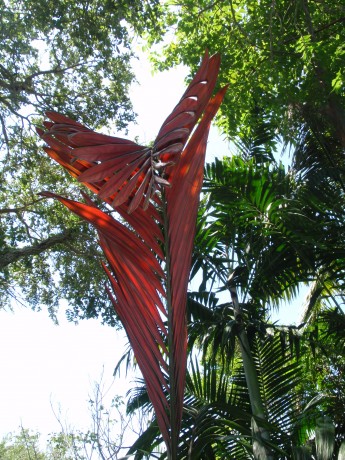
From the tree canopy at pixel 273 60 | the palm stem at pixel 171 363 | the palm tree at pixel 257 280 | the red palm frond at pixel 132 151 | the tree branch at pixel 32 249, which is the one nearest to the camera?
the red palm frond at pixel 132 151

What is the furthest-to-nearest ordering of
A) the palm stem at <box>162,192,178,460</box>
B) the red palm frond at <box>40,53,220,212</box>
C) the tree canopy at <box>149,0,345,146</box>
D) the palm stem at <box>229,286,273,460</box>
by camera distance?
the tree canopy at <box>149,0,345,146</box> → the palm stem at <box>229,286,273,460</box> → the palm stem at <box>162,192,178,460</box> → the red palm frond at <box>40,53,220,212</box>

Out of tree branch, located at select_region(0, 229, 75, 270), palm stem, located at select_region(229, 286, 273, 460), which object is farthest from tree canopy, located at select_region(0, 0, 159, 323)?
palm stem, located at select_region(229, 286, 273, 460)

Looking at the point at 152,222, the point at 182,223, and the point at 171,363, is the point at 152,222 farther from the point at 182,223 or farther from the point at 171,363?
the point at 171,363

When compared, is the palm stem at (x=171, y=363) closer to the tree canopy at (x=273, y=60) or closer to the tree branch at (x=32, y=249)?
the tree canopy at (x=273, y=60)

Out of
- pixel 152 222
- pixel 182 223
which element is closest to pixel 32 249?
pixel 152 222

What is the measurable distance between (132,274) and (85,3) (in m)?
4.91

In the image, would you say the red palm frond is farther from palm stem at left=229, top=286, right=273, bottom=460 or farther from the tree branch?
the tree branch

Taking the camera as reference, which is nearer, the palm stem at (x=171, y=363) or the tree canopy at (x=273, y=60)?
the palm stem at (x=171, y=363)

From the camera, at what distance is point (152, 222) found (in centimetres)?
275

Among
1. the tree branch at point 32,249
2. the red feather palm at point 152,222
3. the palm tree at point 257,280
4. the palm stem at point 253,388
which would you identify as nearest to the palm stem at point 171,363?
the red feather palm at point 152,222

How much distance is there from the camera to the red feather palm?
242 centimetres

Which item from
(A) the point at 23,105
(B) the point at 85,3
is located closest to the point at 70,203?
(B) the point at 85,3

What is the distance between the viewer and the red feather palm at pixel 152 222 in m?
2.42

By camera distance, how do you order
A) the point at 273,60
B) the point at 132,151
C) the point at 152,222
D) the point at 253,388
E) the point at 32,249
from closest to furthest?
the point at 132,151, the point at 152,222, the point at 253,388, the point at 273,60, the point at 32,249
